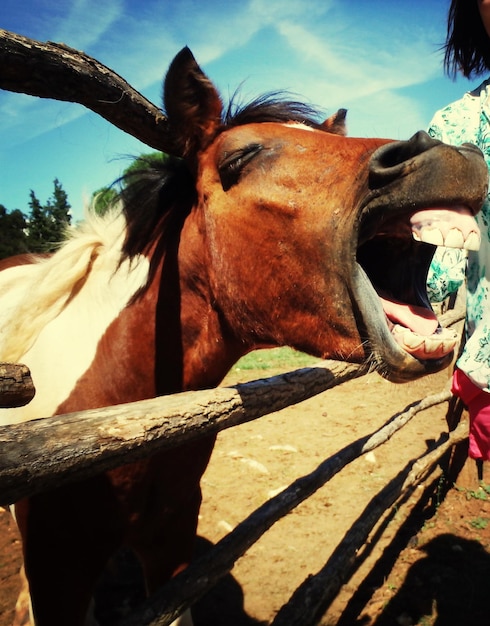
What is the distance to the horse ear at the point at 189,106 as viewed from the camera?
1.57 m

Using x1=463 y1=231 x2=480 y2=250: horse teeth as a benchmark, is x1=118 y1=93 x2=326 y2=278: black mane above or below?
above

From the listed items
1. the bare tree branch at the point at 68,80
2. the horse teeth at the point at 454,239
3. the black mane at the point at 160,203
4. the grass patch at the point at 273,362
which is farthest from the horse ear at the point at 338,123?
the grass patch at the point at 273,362

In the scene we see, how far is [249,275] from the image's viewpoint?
5.17 feet

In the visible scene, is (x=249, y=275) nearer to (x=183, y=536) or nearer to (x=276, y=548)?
(x=183, y=536)

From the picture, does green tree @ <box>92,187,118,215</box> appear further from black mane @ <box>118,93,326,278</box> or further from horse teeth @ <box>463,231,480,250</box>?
horse teeth @ <box>463,231,480,250</box>

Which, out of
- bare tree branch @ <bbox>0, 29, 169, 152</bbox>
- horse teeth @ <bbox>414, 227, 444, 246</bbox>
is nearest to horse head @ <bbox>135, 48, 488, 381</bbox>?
horse teeth @ <bbox>414, 227, 444, 246</bbox>

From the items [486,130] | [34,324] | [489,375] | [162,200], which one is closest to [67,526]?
[34,324]

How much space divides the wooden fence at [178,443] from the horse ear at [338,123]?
1227 millimetres

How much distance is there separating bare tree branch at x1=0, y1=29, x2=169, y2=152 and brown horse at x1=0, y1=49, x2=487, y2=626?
0.29 meters

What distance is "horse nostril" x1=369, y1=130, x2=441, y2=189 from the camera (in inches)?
48.1

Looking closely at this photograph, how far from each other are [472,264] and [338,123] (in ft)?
3.30

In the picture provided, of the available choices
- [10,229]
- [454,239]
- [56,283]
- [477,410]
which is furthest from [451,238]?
[10,229]

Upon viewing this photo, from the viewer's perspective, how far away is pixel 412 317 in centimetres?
136

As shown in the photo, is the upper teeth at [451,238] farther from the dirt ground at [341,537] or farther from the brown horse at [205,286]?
the dirt ground at [341,537]
